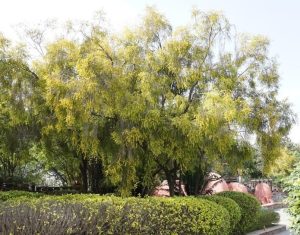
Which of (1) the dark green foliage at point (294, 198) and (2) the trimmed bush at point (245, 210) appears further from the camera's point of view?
(2) the trimmed bush at point (245, 210)

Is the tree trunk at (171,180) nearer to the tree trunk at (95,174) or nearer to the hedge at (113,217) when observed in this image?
the hedge at (113,217)

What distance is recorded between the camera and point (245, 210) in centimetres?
1054

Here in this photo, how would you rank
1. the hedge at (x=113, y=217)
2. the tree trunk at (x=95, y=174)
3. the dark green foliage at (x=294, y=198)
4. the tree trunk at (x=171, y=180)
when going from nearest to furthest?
the hedge at (x=113, y=217) → the dark green foliage at (x=294, y=198) → the tree trunk at (x=171, y=180) → the tree trunk at (x=95, y=174)

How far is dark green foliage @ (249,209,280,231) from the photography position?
11.5 metres

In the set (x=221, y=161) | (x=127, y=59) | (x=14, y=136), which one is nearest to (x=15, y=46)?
(x=14, y=136)

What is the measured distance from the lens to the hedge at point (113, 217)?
5066mm

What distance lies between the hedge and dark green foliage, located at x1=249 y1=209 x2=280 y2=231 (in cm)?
304

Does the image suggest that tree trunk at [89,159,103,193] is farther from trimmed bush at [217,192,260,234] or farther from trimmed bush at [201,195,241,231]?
trimmed bush at [201,195,241,231]

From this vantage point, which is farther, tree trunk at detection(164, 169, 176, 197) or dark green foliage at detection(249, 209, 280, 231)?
dark green foliage at detection(249, 209, 280, 231)

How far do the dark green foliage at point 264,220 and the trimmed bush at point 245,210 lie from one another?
413mm

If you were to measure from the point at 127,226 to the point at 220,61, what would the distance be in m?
5.38

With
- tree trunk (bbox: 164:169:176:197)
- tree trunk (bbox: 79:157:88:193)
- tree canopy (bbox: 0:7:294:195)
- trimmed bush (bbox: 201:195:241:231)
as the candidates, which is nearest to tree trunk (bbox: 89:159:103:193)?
tree trunk (bbox: 79:157:88:193)

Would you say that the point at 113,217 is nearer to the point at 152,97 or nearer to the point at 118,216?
the point at 118,216

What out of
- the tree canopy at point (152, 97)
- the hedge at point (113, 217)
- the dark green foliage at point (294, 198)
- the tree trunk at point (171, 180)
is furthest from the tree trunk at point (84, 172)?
the dark green foliage at point (294, 198)
